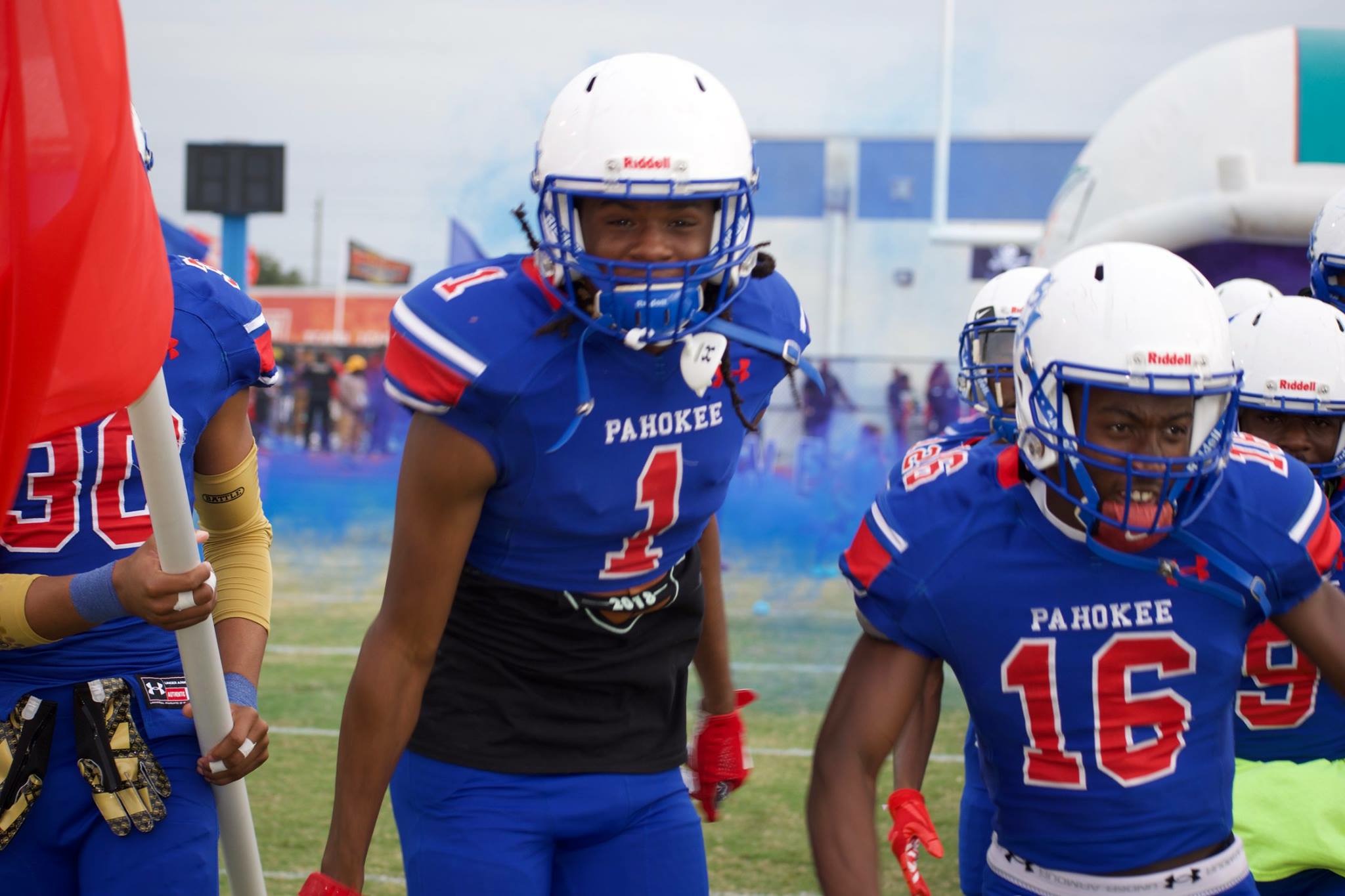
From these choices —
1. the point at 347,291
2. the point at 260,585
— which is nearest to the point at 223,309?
the point at 260,585

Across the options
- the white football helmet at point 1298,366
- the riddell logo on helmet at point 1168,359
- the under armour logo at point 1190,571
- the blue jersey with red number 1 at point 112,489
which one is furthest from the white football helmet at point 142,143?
the white football helmet at point 1298,366

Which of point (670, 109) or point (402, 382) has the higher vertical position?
point (670, 109)

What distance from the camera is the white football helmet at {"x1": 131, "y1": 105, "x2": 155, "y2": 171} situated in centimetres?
230

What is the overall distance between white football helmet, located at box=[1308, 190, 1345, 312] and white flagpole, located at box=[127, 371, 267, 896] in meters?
2.52

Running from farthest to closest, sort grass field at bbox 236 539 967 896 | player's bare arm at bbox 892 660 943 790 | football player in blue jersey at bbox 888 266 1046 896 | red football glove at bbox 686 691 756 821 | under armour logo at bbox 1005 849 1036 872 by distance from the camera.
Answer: grass field at bbox 236 539 967 896 < red football glove at bbox 686 691 756 821 < player's bare arm at bbox 892 660 943 790 < football player in blue jersey at bbox 888 266 1046 896 < under armour logo at bbox 1005 849 1036 872

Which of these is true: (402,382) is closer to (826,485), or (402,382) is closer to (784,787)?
(784,787)

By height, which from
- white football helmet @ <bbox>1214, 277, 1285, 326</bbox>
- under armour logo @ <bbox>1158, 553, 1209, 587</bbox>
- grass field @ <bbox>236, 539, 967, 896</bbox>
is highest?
white football helmet @ <bbox>1214, 277, 1285, 326</bbox>

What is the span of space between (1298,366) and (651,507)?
56.2 inches

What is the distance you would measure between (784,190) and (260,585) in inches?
695

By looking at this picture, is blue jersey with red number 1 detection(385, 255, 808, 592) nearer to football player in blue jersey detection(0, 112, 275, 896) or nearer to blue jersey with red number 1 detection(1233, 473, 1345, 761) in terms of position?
football player in blue jersey detection(0, 112, 275, 896)

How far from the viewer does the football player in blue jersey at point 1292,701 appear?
284cm

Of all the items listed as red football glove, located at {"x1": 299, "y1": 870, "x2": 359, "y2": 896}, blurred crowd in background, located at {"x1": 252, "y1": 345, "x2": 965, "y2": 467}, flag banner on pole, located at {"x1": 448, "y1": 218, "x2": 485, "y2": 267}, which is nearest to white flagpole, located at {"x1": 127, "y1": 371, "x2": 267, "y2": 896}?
red football glove, located at {"x1": 299, "y1": 870, "x2": 359, "y2": 896}

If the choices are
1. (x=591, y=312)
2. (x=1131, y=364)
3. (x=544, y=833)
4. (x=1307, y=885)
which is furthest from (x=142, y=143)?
(x=1307, y=885)

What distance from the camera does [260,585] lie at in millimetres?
2854
